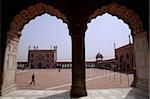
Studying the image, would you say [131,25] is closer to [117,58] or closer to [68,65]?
[117,58]

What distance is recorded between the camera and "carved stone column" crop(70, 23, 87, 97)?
904 centimetres

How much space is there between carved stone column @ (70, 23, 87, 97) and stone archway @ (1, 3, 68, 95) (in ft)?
5.13

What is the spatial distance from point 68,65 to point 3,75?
239 feet

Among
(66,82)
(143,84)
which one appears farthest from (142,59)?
(66,82)

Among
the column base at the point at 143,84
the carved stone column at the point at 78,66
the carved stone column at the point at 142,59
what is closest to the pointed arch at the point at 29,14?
the carved stone column at the point at 78,66

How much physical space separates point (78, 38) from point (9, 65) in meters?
3.75

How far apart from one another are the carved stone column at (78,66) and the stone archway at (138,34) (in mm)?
1348

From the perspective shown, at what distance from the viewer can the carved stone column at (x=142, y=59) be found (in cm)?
897

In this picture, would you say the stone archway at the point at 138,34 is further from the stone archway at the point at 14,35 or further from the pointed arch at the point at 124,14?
the stone archway at the point at 14,35

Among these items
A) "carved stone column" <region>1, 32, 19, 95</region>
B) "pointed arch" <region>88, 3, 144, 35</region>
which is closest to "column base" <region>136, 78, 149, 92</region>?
"pointed arch" <region>88, 3, 144, 35</region>

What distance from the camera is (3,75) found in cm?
905

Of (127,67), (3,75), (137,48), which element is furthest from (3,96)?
(127,67)

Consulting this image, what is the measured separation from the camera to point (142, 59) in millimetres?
9484

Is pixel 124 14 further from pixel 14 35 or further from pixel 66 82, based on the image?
pixel 66 82
